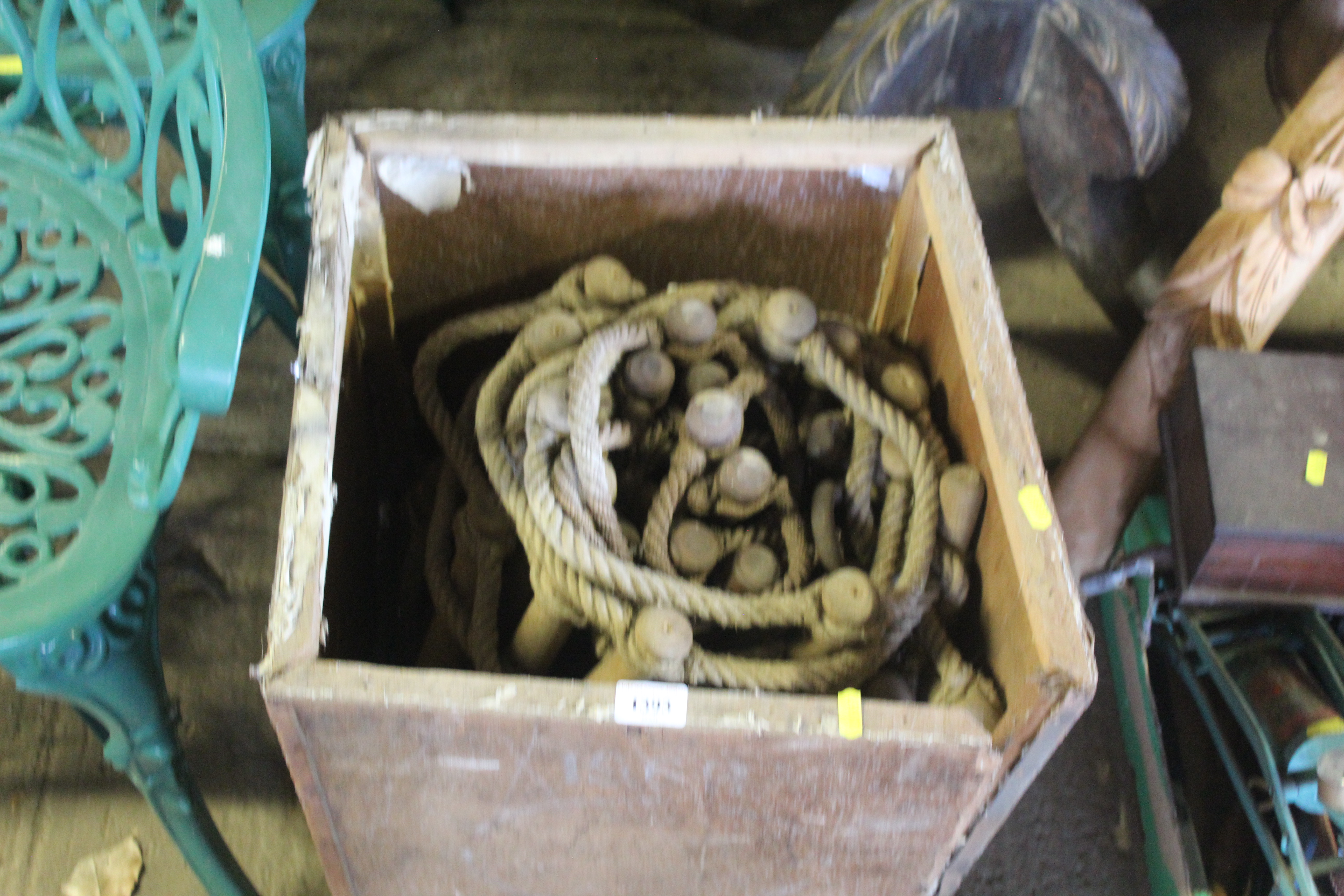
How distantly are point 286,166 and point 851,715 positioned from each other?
80 cm

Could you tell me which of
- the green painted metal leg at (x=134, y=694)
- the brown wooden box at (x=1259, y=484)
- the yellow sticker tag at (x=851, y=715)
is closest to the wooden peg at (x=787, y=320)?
the yellow sticker tag at (x=851, y=715)

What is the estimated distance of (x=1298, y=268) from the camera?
3.81ft

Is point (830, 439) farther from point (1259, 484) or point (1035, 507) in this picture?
point (1259, 484)

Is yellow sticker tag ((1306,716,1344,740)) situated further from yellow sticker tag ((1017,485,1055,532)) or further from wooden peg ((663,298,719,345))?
wooden peg ((663,298,719,345))

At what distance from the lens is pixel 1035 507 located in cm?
68

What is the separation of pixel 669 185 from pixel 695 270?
116mm

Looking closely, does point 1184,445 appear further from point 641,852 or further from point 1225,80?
point 1225,80

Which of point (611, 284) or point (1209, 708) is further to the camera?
point (1209, 708)

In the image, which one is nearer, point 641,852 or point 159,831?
point 641,852

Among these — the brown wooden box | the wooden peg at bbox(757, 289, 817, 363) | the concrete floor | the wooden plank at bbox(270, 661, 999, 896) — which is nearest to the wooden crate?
the wooden plank at bbox(270, 661, 999, 896)

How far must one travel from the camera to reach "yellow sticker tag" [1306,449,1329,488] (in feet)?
3.10

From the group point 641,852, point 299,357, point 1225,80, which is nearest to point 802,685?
point 641,852

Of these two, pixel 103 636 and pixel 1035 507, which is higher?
pixel 1035 507

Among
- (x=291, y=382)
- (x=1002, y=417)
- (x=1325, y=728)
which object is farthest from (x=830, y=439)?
(x=291, y=382)
